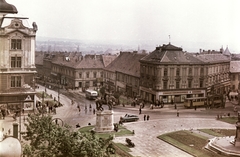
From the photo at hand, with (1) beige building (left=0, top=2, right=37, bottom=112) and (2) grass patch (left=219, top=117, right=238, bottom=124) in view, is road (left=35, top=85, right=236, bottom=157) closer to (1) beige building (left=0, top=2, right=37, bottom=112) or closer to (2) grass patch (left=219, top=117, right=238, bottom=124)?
(2) grass patch (left=219, top=117, right=238, bottom=124)

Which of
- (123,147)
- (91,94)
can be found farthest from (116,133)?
(91,94)

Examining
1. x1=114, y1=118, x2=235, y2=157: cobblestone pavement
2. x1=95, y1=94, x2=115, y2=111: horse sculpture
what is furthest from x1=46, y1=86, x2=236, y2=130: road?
x1=95, y1=94, x2=115, y2=111: horse sculpture

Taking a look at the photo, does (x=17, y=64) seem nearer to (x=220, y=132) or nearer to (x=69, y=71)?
(x=69, y=71)

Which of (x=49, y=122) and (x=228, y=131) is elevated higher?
(x=49, y=122)

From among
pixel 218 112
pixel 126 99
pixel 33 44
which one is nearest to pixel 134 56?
pixel 126 99

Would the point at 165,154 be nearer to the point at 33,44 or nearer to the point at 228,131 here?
the point at 228,131

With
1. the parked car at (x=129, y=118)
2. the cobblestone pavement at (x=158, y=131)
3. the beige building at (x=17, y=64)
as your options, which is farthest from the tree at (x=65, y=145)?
the parked car at (x=129, y=118)
